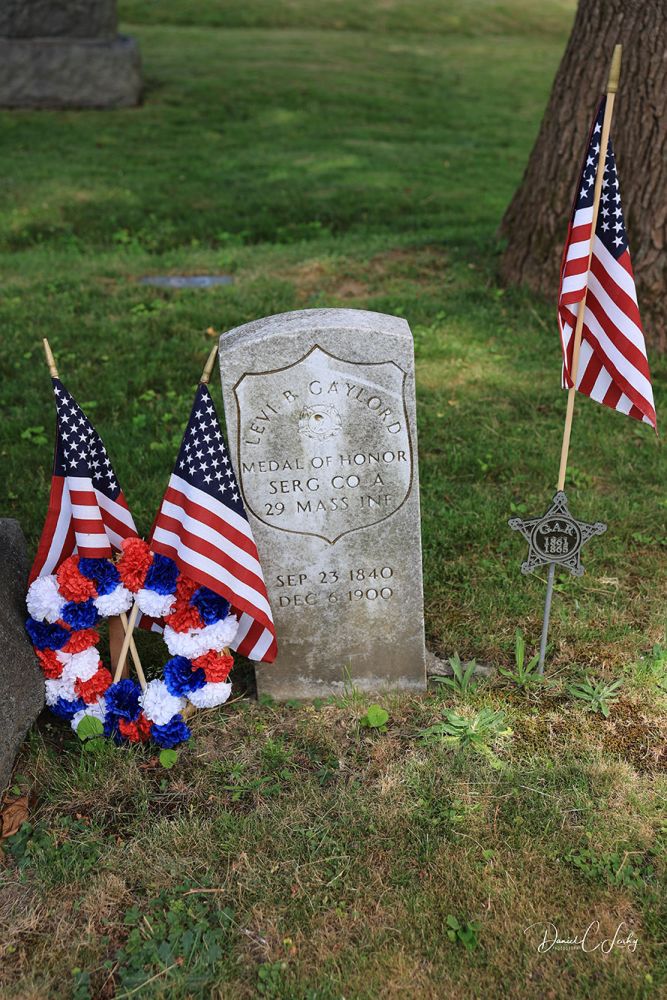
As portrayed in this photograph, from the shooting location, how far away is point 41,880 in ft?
10.8

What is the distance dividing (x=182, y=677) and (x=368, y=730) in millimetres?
852

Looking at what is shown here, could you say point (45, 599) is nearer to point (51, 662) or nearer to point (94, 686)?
point (51, 662)

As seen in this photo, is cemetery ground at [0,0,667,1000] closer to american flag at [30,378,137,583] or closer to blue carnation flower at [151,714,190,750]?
blue carnation flower at [151,714,190,750]

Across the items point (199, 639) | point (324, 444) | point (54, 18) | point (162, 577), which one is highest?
point (54, 18)

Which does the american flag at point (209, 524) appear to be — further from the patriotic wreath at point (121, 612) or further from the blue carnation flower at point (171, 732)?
the blue carnation flower at point (171, 732)

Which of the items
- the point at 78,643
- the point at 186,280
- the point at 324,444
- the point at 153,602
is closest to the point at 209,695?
the point at 153,602

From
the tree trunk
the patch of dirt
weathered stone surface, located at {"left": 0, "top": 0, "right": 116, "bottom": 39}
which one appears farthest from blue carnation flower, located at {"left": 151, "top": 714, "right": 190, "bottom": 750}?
weathered stone surface, located at {"left": 0, "top": 0, "right": 116, "bottom": 39}

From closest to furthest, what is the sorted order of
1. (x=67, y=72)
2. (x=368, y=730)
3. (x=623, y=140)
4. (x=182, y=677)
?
(x=182, y=677), (x=368, y=730), (x=623, y=140), (x=67, y=72)

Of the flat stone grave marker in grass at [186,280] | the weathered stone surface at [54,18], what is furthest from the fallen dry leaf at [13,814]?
the weathered stone surface at [54,18]

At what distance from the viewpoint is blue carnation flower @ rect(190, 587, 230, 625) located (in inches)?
146

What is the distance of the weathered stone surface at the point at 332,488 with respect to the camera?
11.5 feet

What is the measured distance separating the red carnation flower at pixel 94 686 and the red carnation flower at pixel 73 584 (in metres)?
0.37

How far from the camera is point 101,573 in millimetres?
3678

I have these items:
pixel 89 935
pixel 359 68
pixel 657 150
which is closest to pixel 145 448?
pixel 89 935
